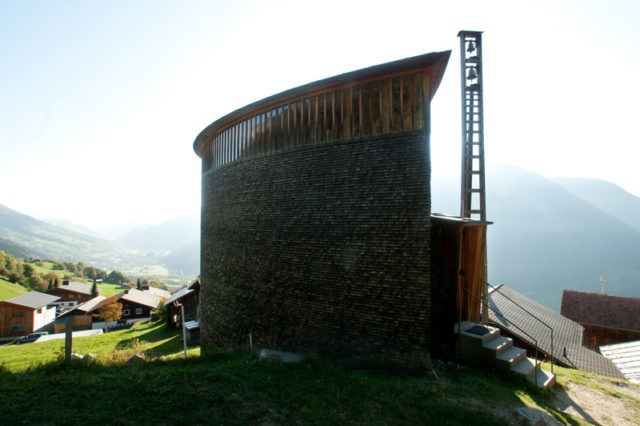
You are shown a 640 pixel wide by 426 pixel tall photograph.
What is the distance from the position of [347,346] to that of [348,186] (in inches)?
157

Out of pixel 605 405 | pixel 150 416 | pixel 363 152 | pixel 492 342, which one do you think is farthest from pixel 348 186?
pixel 605 405

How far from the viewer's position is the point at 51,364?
7305 mm

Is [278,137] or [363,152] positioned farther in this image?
[278,137]

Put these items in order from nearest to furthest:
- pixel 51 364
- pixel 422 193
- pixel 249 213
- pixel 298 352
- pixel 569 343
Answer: pixel 51 364, pixel 422 193, pixel 298 352, pixel 249 213, pixel 569 343

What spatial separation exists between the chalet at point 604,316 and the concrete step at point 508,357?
23094 mm

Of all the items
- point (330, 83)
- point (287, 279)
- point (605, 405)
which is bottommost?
point (605, 405)

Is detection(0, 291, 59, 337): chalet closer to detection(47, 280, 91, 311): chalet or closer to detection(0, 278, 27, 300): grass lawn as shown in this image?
detection(0, 278, 27, 300): grass lawn

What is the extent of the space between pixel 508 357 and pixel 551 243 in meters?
162

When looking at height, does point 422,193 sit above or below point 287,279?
above

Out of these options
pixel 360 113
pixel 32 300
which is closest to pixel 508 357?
pixel 360 113

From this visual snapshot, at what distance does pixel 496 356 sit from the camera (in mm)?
8016

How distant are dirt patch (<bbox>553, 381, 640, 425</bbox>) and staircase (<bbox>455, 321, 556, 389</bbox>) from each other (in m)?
0.40

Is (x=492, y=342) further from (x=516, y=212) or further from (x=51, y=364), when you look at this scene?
(x=516, y=212)

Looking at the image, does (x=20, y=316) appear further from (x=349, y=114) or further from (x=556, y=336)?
(x=556, y=336)
